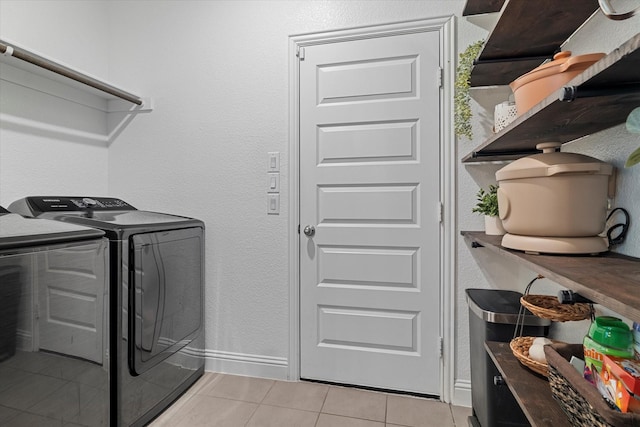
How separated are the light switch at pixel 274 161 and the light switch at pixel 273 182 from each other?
3 cm

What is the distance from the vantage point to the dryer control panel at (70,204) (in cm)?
181

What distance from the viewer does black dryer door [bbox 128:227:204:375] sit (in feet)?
5.55

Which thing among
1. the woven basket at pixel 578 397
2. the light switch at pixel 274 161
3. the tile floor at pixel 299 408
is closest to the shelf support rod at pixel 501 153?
the woven basket at pixel 578 397

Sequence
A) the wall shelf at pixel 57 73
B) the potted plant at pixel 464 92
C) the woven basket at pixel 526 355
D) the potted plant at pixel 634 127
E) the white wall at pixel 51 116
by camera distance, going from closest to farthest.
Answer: the potted plant at pixel 634 127, the woven basket at pixel 526 355, the wall shelf at pixel 57 73, the potted plant at pixel 464 92, the white wall at pixel 51 116

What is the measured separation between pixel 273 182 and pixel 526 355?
162cm

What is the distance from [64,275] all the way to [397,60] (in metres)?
2.01

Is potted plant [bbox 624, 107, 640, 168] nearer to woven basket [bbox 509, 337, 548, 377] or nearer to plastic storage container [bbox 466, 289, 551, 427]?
woven basket [bbox 509, 337, 548, 377]

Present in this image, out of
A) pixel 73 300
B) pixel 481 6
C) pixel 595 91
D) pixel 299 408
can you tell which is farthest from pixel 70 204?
pixel 481 6

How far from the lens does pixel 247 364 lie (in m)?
2.26

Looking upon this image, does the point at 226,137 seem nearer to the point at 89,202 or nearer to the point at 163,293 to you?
the point at 89,202

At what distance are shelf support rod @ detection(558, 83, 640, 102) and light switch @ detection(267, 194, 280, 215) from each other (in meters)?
1.69

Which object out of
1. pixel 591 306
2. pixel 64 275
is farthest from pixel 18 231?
pixel 591 306

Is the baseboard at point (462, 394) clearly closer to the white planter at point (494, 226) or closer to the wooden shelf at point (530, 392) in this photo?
the wooden shelf at point (530, 392)

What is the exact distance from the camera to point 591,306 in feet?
3.46
